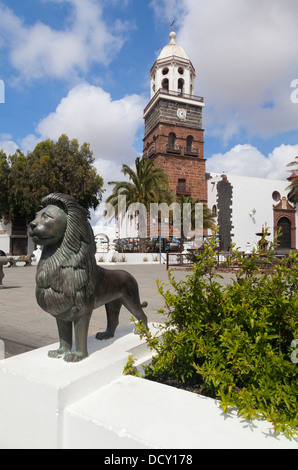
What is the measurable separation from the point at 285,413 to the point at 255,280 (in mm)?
885

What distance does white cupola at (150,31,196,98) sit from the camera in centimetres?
2961

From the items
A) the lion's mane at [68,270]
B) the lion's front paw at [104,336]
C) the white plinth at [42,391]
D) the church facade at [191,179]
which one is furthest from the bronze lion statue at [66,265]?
the church facade at [191,179]

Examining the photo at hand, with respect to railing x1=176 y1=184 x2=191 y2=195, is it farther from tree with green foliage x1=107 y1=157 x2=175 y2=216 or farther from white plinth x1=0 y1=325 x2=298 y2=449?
white plinth x1=0 y1=325 x2=298 y2=449

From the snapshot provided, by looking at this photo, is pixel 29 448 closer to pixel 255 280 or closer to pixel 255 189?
pixel 255 280

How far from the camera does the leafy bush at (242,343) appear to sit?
54.5 inches

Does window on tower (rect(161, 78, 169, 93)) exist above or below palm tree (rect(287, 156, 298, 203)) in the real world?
above

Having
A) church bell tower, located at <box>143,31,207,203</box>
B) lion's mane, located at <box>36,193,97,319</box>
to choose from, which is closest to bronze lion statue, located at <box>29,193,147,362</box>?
lion's mane, located at <box>36,193,97,319</box>

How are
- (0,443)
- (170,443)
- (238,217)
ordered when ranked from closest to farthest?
(170,443) < (0,443) < (238,217)

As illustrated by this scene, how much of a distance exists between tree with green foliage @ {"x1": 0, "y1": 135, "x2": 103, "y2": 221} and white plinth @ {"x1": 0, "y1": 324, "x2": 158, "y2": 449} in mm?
22038

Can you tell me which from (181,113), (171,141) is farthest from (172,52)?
(171,141)

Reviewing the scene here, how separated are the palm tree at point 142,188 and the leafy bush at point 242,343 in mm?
19882

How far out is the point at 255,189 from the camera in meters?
30.1

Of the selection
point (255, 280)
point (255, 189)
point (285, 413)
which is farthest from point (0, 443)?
point (255, 189)

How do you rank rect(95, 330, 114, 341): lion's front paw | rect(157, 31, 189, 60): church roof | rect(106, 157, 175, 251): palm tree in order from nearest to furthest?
1. rect(95, 330, 114, 341): lion's front paw
2. rect(106, 157, 175, 251): palm tree
3. rect(157, 31, 189, 60): church roof
